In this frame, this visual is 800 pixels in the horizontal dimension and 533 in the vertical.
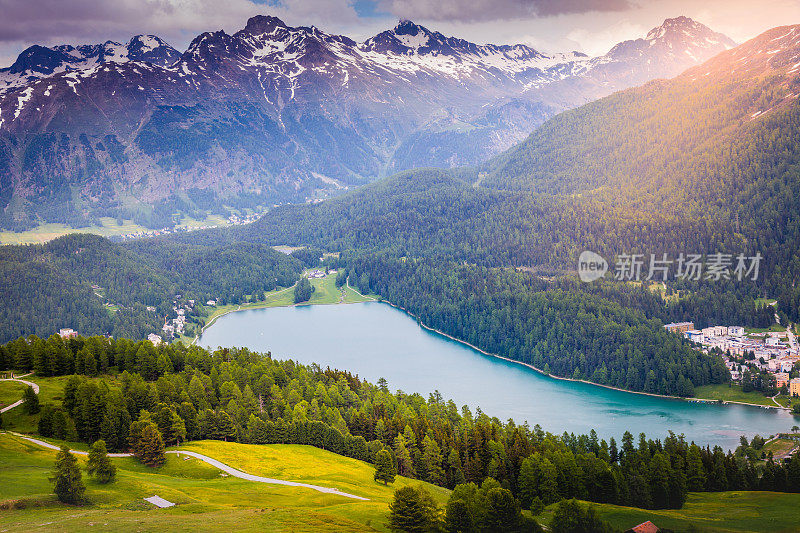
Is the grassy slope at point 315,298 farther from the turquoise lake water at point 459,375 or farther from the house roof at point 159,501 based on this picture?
the house roof at point 159,501

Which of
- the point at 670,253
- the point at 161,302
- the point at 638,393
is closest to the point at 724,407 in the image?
the point at 638,393

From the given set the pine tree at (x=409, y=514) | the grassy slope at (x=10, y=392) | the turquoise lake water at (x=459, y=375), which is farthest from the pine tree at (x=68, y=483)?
the turquoise lake water at (x=459, y=375)

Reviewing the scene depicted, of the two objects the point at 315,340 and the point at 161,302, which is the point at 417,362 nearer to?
the point at 315,340

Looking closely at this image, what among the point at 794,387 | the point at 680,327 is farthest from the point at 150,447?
the point at 680,327

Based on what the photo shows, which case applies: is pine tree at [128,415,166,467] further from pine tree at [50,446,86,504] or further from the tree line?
pine tree at [50,446,86,504]

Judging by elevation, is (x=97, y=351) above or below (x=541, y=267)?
below

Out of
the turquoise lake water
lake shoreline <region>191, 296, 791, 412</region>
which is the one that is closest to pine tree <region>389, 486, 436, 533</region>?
the turquoise lake water
